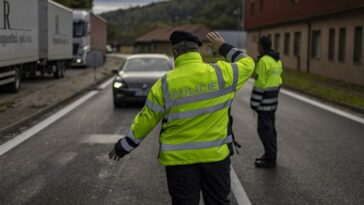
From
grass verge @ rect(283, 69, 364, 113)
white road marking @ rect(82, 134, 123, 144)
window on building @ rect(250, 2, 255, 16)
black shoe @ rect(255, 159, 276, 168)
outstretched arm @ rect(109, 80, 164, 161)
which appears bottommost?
white road marking @ rect(82, 134, 123, 144)

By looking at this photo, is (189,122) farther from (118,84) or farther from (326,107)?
(326,107)

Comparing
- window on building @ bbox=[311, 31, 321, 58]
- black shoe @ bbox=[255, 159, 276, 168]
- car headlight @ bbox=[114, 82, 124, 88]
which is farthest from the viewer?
window on building @ bbox=[311, 31, 321, 58]

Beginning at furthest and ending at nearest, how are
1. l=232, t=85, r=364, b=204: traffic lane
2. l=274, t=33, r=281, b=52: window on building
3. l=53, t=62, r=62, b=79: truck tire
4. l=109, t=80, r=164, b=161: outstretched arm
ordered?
l=274, t=33, r=281, b=52: window on building, l=53, t=62, r=62, b=79: truck tire, l=232, t=85, r=364, b=204: traffic lane, l=109, t=80, r=164, b=161: outstretched arm

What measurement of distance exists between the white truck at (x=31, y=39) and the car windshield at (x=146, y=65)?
3.59m

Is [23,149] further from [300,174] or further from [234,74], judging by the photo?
[234,74]

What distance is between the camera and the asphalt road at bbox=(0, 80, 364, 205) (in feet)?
22.6

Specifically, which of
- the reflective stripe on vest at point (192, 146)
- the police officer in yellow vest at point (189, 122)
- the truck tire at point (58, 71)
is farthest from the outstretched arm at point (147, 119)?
the truck tire at point (58, 71)

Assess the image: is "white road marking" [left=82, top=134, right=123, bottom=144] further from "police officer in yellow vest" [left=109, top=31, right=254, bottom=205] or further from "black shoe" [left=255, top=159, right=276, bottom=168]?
"police officer in yellow vest" [left=109, top=31, right=254, bottom=205]

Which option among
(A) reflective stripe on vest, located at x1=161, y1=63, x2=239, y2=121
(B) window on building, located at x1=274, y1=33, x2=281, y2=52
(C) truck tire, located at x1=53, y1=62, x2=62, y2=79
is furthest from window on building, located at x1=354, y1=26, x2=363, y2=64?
(A) reflective stripe on vest, located at x1=161, y1=63, x2=239, y2=121

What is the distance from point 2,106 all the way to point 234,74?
12391 millimetres

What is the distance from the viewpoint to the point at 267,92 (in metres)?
8.39

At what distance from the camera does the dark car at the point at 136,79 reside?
16.6 m

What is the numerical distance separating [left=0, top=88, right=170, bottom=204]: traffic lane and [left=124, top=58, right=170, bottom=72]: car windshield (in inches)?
209

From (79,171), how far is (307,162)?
3.18 metres
